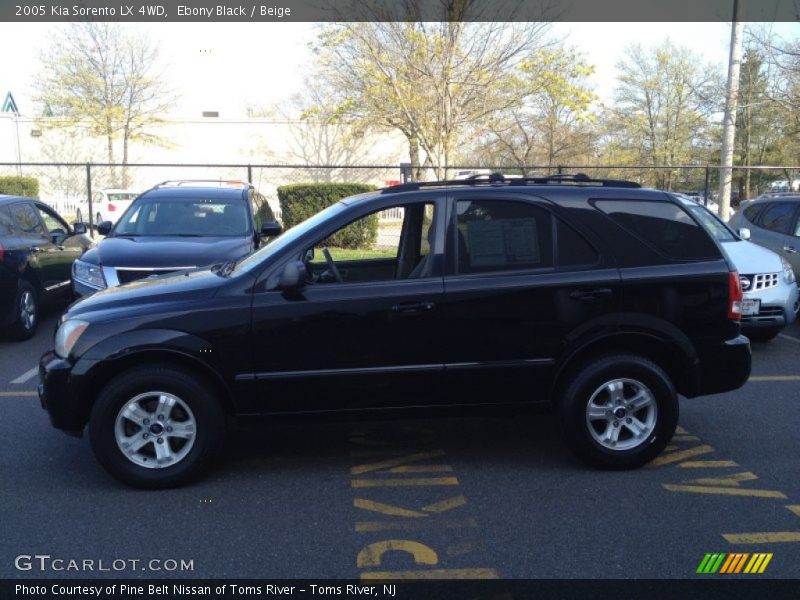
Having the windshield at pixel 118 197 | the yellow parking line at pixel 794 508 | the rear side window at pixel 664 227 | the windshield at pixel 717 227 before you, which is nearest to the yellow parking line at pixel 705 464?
the yellow parking line at pixel 794 508

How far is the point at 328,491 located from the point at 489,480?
1.01 m

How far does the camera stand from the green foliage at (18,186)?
2150 centimetres

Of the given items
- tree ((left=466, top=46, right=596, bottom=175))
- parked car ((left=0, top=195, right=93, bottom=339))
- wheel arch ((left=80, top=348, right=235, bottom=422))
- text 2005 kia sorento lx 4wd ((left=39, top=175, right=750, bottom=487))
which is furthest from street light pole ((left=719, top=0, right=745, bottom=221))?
wheel arch ((left=80, top=348, right=235, bottom=422))

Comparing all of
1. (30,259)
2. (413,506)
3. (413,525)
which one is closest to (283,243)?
(413,506)

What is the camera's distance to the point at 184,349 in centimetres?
441

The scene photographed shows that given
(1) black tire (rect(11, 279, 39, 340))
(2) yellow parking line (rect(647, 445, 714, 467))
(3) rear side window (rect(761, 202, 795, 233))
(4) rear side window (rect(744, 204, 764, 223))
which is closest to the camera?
(2) yellow parking line (rect(647, 445, 714, 467))

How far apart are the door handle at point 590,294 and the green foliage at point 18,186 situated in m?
20.9

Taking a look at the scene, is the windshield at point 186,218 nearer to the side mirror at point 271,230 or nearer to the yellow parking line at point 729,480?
the side mirror at point 271,230

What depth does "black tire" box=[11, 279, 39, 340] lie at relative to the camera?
8.38 meters

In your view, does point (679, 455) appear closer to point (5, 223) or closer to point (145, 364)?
point (145, 364)

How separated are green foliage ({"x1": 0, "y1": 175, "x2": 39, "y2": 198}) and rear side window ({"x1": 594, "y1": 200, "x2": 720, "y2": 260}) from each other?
2090cm

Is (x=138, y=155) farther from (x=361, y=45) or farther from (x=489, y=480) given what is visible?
(x=489, y=480)

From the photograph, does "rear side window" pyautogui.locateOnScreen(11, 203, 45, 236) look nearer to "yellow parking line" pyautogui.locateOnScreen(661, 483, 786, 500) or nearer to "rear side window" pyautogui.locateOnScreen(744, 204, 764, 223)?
"yellow parking line" pyautogui.locateOnScreen(661, 483, 786, 500)

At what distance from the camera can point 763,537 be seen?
388 centimetres
